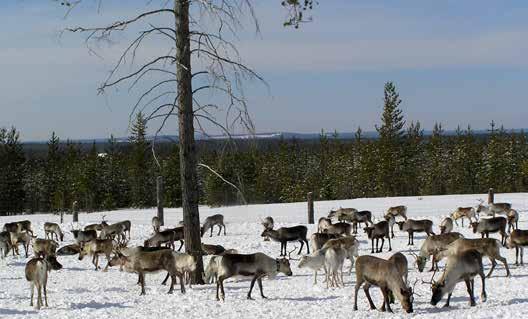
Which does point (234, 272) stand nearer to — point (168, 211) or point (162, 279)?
point (162, 279)

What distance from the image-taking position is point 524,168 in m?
59.5

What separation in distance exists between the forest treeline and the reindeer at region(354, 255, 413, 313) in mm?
48694

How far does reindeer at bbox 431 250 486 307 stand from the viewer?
11.2m

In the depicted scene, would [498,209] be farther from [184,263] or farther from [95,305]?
[95,305]

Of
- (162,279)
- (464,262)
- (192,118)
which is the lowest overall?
(162,279)

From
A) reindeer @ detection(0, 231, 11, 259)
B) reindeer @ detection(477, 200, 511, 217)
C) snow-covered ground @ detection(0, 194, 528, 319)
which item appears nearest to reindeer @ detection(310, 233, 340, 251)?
snow-covered ground @ detection(0, 194, 528, 319)

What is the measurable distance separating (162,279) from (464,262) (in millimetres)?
8198

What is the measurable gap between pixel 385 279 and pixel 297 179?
6672cm

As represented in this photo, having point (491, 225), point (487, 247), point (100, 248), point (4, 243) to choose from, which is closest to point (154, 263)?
point (100, 248)

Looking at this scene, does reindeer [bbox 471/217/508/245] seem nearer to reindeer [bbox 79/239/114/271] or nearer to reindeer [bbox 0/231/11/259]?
reindeer [bbox 79/239/114/271]

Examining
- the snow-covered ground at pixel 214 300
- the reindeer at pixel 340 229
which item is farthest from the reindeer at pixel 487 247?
the reindeer at pixel 340 229

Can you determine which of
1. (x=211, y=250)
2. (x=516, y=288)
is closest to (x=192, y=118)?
(x=211, y=250)

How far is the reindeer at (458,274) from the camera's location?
11.2 m

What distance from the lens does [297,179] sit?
255ft
